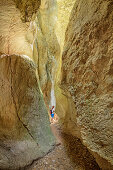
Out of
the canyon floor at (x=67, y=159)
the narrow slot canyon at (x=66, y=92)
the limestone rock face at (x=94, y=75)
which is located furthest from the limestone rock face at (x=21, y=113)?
the limestone rock face at (x=94, y=75)

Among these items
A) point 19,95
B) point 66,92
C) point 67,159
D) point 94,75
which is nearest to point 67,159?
point 67,159

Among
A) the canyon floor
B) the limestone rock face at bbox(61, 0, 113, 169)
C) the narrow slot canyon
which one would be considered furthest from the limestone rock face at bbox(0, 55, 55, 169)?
the limestone rock face at bbox(61, 0, 113, 169)

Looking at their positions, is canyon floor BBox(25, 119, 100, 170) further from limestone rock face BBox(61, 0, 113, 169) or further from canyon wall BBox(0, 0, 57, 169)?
limestone rock face BBox(61, 0, 113, 169)

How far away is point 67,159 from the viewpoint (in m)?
3.20

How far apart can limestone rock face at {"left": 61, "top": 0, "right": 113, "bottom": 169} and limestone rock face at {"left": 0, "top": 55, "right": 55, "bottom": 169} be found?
85.6 inches

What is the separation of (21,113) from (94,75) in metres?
2.99

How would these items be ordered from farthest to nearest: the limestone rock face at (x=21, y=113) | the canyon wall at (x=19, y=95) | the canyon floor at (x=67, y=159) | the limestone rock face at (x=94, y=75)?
the limestone rock face at (x=21, y=113)
the canyon wall at (x=19, y=95)
the canyon floor at (x=67, y=159)
the limestone rock face at (x=94, y=75)

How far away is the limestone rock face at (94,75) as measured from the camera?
1640 mm

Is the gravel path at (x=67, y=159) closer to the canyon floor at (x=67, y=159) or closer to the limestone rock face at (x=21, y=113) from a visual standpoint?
the canyon floor at (x=67, y=159)

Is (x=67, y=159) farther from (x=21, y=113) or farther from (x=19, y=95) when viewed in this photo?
(x=19, y=95)

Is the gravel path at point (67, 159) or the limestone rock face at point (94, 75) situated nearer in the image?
the limestone rock face at point (94, 75)

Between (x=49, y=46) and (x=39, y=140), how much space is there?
662cm

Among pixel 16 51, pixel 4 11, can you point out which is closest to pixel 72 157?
pixel 16 51

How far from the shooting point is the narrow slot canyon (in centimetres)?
173
